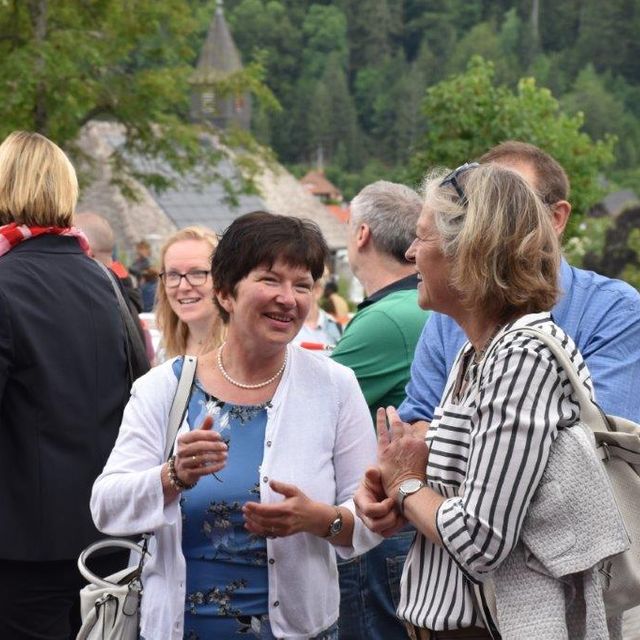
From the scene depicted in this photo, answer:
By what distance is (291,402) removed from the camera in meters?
3.42

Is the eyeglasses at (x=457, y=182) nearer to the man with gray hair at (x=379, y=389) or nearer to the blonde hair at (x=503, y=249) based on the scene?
the blonde hair at (x=503, y=249)

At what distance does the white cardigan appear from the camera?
3248mm

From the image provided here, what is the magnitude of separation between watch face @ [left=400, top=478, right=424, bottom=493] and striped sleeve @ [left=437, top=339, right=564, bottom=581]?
21 cm

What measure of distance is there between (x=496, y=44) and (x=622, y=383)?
518 ft

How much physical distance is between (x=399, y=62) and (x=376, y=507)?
6413 inches

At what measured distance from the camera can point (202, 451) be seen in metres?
3.03

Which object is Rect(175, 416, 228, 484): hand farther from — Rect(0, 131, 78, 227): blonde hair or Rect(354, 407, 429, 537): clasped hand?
Rect(0, 131, 78, 227): blonde hair

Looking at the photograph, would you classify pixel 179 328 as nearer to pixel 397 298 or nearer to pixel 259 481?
pixel 397 298

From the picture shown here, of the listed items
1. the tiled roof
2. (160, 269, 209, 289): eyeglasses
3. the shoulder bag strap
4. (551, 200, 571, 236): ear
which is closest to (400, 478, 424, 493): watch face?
the shoulder bag strap

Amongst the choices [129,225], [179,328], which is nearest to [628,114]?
[129,225]

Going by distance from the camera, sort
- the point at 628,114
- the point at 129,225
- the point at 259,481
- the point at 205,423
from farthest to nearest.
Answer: the point at 628,114
the point at 129,225
the point at 259,481
the point at 205,423

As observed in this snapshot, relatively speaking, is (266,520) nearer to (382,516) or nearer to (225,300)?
(382,516)

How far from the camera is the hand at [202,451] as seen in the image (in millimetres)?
3023

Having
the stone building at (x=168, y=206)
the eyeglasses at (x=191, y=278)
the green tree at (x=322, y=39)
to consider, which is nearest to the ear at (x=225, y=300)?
the eyeglasses at (x=191, y=278)
